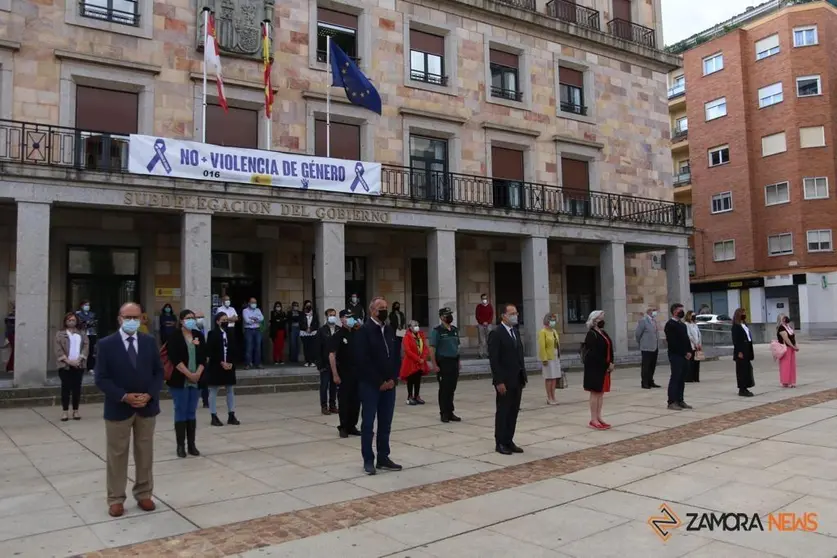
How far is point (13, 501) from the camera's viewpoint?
608 cm

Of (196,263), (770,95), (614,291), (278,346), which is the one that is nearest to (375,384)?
(196,263)

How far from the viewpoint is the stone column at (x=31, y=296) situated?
12.9 metres

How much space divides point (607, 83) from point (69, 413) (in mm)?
21049

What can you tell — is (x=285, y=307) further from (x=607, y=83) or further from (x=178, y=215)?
(x=607, y=83)

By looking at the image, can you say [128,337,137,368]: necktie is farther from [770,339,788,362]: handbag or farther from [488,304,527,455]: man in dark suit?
[770,339,788,362]: handbag

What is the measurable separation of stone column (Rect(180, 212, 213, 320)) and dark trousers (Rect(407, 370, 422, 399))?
5.04 metres

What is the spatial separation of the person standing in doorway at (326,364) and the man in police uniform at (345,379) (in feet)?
2.10

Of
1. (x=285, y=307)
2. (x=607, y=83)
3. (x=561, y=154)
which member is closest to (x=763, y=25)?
(x=607, y=83)

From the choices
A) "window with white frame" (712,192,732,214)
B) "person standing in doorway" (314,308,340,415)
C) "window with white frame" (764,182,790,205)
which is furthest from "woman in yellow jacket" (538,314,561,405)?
"window with white frame" (712,192,732,214)

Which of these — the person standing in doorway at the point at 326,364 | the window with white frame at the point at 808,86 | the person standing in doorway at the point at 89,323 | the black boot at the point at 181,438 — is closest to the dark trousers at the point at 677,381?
the person standing in doorway at the point at 326,364

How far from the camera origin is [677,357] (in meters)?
11.1

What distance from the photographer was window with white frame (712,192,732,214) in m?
40.8

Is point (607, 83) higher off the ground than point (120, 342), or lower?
higher

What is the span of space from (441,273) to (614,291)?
22.4ft
